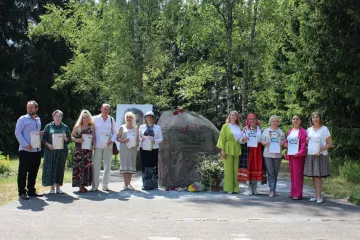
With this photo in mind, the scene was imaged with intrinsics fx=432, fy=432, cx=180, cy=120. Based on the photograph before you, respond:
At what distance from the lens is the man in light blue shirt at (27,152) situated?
825 cm

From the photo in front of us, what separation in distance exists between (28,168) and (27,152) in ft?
1.07

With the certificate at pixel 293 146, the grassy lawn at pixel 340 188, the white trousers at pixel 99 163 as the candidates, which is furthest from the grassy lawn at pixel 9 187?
the grassy lawn at pixel 340 188

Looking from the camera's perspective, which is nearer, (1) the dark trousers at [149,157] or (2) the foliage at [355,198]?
(2) the foliage at [355,198]

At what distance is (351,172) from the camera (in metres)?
11.3

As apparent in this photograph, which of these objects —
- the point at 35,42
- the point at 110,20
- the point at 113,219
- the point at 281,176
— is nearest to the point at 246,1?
the point at 110,20

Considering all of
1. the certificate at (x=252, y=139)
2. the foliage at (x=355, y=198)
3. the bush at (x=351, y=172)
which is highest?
the certificate at (x=252, y=139)

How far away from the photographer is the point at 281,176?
1320 centimetres

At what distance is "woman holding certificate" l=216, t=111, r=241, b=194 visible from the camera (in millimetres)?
9016

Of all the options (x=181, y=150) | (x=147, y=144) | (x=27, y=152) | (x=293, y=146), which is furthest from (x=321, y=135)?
(x=27, y=152)

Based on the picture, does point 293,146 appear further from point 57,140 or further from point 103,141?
point 57,140

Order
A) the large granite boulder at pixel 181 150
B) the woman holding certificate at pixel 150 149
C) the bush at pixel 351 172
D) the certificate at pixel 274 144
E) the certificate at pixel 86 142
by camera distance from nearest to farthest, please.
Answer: the certificate at pixel 274 144 → the certificate at pixel 86 142 → the woman holding certificate at pixel 150 149 → the large granite boulder at pixel 181 150 → the bush at pixel 351 172

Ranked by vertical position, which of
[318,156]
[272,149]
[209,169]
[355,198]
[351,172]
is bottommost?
[355,198]

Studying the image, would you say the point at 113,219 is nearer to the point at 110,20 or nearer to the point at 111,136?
the point at 111,136

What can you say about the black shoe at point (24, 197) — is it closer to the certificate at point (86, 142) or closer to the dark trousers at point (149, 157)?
the certificate at point (86, 142)
